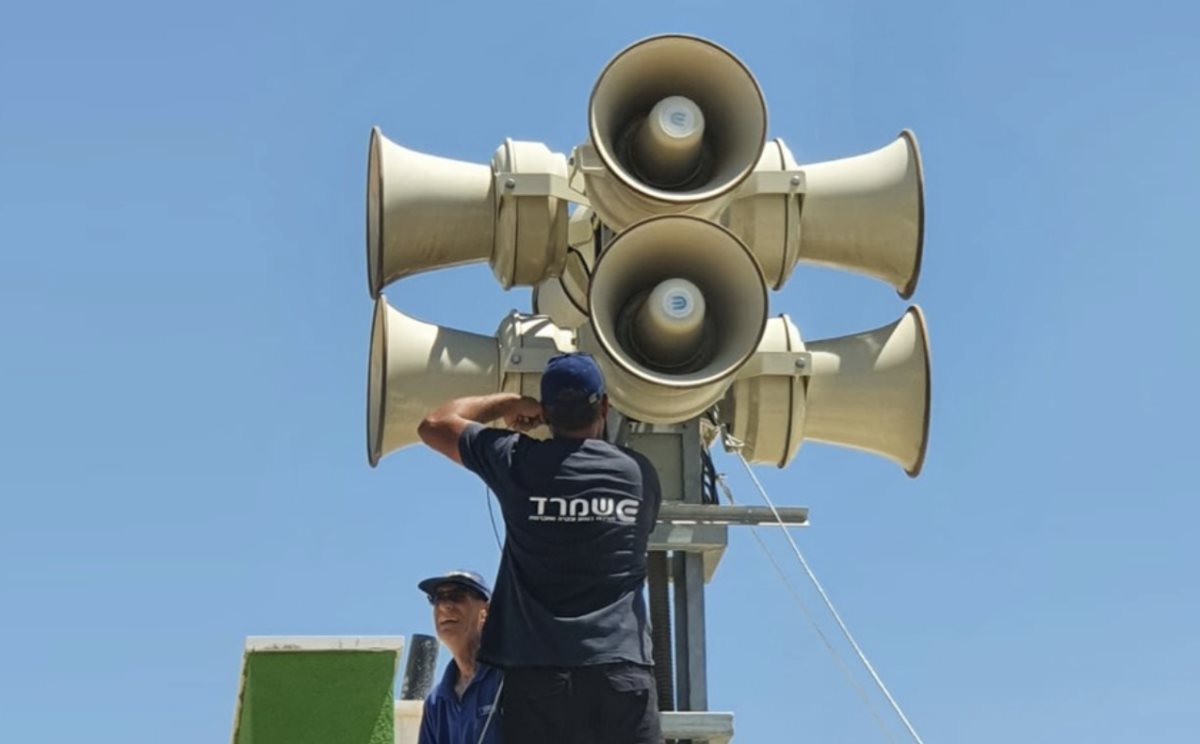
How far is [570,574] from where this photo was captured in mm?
4672

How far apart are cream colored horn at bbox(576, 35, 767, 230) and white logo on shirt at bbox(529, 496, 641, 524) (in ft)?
6.77

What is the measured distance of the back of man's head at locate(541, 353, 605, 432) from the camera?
190 inches

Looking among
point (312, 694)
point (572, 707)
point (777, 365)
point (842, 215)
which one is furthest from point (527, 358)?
point (572, 707)

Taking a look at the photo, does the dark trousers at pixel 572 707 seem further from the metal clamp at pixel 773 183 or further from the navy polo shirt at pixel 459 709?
the metal clamp at pixel 773 183

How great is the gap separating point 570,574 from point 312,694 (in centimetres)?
161

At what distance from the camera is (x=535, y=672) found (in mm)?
4582

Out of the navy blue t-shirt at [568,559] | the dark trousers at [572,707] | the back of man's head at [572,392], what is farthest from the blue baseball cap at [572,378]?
the dark trousers at [572,707]

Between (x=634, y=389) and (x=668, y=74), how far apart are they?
1.30 metres

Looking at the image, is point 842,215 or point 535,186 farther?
point 842,215

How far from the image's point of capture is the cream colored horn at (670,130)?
6609 millimetres

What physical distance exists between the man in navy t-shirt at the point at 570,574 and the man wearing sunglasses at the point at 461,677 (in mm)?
186

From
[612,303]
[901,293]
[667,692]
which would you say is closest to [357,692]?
[667,692]

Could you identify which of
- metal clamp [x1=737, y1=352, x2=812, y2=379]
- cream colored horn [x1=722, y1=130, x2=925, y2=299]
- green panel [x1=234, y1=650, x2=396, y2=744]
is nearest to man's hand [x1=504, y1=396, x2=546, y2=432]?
green panel [x1=234, y1=650, x2=396, y2=744]

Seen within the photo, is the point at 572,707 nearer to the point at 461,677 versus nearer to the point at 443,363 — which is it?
the point at 461,677
